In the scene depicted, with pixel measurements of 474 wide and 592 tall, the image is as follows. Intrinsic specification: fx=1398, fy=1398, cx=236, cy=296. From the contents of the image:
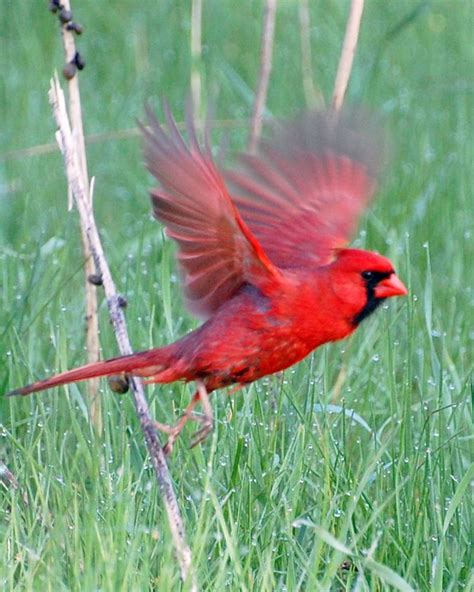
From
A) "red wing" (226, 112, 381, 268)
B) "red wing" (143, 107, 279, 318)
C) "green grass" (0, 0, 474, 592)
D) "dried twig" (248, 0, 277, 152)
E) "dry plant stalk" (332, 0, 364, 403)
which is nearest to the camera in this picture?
"green grass" (0, 0, 474, 592)

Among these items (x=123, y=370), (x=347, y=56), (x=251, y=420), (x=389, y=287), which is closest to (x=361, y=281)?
(x=389, y=287)

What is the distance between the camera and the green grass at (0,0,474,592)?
2.84m

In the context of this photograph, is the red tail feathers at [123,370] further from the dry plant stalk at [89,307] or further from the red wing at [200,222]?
the dry plant stalk at [89,307]

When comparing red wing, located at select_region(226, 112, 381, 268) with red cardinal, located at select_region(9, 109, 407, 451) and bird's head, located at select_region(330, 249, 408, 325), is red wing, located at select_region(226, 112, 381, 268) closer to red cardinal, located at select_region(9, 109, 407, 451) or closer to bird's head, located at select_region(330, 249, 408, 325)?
red cardinal, located at select_region(9, 109, 407, 451)

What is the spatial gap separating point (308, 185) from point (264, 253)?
0.47m

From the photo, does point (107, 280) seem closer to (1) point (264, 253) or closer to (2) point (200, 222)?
(2) point (200, 222)

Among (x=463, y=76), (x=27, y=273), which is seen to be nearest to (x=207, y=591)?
(x=27, y=273)

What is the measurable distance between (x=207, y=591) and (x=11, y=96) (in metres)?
4.32

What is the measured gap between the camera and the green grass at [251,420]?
284 centimetres

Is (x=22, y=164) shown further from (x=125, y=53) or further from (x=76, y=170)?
(x=76, y=170)

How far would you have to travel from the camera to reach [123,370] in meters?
3.16

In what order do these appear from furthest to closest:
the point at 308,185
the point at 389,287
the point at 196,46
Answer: the point at 196,46 < the point at 308,185 < the point at 389,287

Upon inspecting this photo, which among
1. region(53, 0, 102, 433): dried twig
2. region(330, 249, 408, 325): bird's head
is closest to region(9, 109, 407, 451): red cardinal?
region(330, 249, 408, 325): bird's head

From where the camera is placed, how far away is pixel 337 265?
10.8 feet
